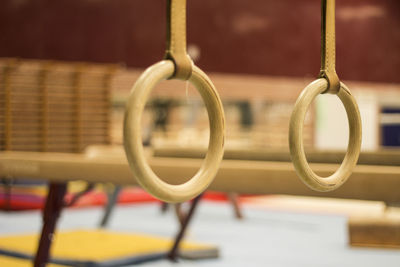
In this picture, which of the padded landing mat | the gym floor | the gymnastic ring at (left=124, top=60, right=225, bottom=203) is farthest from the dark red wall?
the gymnastic ring at (left=124, top=60, right=225, bottom=203)

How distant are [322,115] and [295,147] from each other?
9.80 meters

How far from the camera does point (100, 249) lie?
3.68m

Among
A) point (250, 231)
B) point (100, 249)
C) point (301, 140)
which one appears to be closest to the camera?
point (301, 140)

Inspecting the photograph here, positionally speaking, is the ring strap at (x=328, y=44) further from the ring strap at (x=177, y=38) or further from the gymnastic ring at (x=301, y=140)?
the ring strap at (x=177, y=38)

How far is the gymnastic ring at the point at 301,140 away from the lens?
115cm

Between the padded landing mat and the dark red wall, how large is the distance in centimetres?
312

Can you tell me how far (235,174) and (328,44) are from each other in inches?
27.8

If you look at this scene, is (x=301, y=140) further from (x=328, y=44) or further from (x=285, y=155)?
(x=285, y=155)

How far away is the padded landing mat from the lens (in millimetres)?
3410

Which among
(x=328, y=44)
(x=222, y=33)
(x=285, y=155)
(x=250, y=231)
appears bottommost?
(x=250, y=231)

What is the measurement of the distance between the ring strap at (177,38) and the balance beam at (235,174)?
0.79 m

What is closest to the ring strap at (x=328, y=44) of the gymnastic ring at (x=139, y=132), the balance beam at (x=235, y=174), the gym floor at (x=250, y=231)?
the gymnastic ring at (x=139, y=132)

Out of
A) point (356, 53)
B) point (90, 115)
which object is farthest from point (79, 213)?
point (356, 53)

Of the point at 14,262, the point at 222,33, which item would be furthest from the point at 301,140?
the point at 222,33
